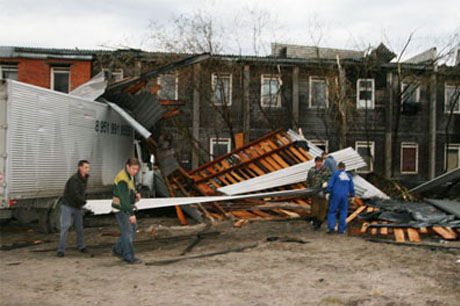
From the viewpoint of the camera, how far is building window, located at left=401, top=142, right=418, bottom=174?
23281 millimetres

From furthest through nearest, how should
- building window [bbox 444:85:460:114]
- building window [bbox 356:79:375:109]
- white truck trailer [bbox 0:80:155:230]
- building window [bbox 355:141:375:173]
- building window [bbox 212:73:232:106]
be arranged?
building window [bbox 444:85:460:114] → building window [bbox 356:79:375:109] → building window [bbox 355:141:375:173] → building window [bbox 212:73:232:106] → white truck trailer [bbox 0:80:155:230]

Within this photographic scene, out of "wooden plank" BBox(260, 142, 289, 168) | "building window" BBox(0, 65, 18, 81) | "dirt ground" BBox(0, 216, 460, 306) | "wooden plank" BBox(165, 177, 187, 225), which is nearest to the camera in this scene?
"dirt ground" BBox(0, 216, 460, 306)

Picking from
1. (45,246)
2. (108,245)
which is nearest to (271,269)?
(108,245)

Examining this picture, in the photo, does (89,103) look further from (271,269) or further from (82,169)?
(271,269)

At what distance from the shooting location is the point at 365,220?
10992 millimetres

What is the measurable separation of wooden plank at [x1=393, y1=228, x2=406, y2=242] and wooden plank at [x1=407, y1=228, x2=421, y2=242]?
0.14 meters

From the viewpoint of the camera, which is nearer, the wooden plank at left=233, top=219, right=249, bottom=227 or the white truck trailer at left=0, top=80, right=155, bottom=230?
the white truck trailer at left=0, top=80, right=155, bottom=230

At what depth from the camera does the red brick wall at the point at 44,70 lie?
21297 millimetres

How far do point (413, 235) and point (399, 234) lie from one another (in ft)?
0.90

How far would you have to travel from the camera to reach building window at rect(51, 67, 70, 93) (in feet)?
70.9

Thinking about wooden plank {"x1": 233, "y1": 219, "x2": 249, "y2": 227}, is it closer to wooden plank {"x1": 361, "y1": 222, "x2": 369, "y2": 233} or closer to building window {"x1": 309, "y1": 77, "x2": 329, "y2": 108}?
wooden plank {"x1": 361, "y1": 222, "x2": 369, "y2": 233}

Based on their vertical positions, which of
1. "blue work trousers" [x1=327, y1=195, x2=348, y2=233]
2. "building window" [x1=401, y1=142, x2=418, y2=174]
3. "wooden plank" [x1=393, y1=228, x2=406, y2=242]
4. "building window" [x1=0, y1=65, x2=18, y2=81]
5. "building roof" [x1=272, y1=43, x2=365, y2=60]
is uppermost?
"building roof" [x1=272, y1=43, x2=365, y2=60]

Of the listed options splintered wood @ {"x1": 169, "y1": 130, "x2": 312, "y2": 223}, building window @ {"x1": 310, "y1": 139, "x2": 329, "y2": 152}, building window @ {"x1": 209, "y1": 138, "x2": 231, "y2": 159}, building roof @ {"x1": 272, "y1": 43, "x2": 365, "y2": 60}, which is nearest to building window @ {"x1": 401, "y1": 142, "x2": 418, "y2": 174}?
building window @ {"x1": 310, "y1": 139, "x2": 329, "y2": 152}

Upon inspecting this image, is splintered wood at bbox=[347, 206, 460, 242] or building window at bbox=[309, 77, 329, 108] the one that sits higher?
building window at bbox=[309, 77, 329, 108]
